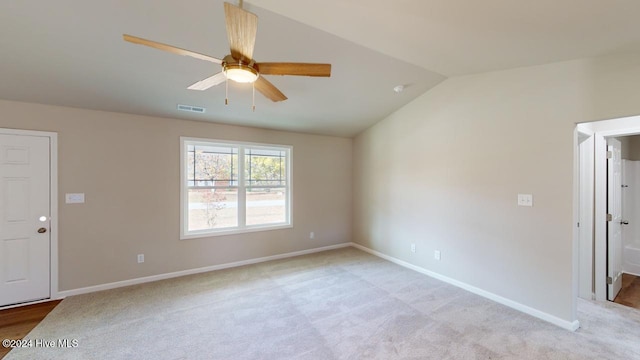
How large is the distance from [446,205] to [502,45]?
6.88ft

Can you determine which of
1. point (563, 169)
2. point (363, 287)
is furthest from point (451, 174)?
point (363, 287)

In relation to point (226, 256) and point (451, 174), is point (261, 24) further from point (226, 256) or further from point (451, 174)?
point (226, 256)

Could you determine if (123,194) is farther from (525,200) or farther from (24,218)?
(525,200)

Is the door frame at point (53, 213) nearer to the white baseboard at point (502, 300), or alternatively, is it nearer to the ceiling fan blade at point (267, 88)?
the ceiling fan blade at point (267, 88)

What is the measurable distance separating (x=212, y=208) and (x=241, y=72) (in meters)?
3.14

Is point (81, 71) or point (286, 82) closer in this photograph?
point (81, 71)

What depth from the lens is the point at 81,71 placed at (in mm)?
2648

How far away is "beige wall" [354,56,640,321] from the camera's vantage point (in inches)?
102

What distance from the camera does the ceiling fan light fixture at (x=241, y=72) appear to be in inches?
66.8

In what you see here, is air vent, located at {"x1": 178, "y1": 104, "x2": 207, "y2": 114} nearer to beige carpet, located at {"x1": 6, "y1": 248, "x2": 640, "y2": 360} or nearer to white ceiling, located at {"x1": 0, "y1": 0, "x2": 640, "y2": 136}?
white ceiling, located at {"x1": 0, "y1": 0, "x2": 640, "y2": 136}

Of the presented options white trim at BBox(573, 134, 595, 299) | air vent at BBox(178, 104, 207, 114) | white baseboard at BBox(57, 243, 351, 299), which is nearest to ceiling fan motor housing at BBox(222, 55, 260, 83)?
air vent at BBox(178, 104, 207, 114)

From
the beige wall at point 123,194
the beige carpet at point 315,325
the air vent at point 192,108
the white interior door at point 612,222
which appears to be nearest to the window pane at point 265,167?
the beige wall at point 123,194

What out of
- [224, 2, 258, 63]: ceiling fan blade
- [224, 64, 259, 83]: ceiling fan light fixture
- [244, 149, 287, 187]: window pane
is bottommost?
[244, 149, 287, 187]: window pane

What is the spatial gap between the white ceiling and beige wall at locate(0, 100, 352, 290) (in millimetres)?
270
